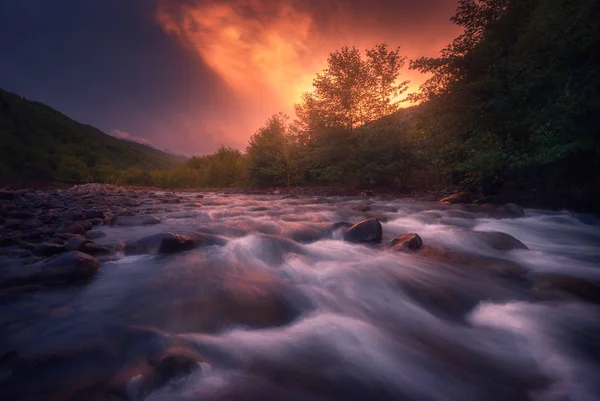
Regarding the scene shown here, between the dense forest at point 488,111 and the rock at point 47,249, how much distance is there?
10.5 m

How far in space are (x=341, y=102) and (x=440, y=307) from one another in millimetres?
14832

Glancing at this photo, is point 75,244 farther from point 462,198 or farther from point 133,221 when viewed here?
point 462,198

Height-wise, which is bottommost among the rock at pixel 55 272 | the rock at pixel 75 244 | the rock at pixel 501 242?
the rock at pixel 501 242

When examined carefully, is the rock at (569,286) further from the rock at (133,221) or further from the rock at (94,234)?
the rock at (133,221)

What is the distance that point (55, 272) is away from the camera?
344cm

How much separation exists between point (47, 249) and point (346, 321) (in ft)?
14.9

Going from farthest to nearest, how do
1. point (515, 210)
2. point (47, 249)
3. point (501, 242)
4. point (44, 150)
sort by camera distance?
point (44, 150)
point (515, 210)
point (501, 242)
point (47, 249)

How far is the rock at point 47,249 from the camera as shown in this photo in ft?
13.5

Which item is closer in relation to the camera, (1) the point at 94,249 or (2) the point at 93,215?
(1) the point at 94,249

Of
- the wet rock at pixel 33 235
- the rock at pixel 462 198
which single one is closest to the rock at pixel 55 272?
the wet rock at pixel 33 235

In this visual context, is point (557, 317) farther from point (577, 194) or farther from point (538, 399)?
point (577, 194)

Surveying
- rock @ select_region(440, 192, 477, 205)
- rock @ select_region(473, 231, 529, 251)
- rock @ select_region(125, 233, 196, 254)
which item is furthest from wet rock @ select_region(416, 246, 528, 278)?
rock @ select_region(440, 192, 477, 205)

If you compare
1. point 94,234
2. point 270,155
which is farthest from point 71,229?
point 270,155

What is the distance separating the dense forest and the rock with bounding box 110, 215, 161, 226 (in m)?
9.84
